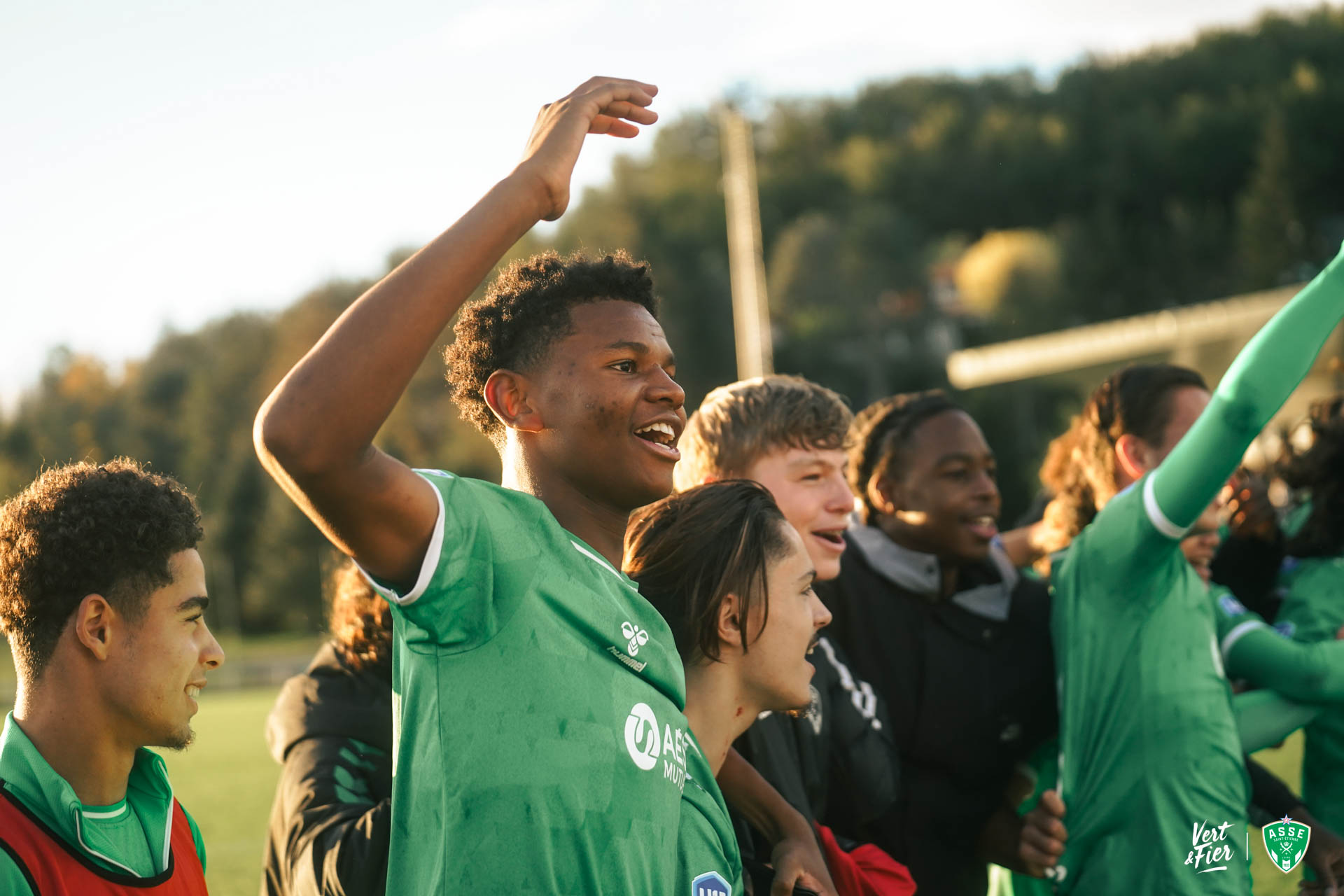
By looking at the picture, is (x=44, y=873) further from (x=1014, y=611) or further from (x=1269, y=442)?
(x=1269, y=442)

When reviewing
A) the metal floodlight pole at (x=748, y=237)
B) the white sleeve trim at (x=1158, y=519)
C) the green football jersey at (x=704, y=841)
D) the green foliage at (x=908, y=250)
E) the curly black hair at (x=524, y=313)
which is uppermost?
the green foliage at (x=908, y=250)

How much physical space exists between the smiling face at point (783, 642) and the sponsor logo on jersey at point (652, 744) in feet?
1.63

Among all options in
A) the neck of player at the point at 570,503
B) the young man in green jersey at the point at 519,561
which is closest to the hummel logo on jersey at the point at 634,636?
the young man in green jersey at the point at 519,561

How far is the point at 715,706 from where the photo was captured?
2.61 meters

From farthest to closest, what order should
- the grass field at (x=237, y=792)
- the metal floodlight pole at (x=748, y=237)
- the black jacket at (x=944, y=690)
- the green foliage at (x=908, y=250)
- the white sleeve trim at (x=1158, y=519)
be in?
1. the green foliage at (x=908, y=250)
2. the metal floodlight pole at (x=748, y=237)
3. the grass field at (x=237, y=792)
4. the black jacket at (x=944, y=690)
5. the white sleeve trim at (x=1158, y=519)

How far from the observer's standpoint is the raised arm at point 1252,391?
9.08 ft

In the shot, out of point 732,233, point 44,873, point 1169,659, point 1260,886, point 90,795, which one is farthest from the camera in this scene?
point 732,233

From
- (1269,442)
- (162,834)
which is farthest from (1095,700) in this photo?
(1269,442)

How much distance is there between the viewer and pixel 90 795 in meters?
2.35

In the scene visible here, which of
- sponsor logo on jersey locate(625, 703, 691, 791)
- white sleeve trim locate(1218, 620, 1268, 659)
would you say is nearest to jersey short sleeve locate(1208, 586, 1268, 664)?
white sleeve trim locate(1218, 620, 1268, 659)

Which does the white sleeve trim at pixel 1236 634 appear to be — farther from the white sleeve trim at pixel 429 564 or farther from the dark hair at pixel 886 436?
the white sleeve trim at pixel 429 564

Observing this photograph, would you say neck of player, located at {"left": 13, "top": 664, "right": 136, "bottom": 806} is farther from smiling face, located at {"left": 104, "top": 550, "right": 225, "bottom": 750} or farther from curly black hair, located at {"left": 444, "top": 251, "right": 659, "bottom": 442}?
curly black hair, located at {"left": 444, "top": 251, "right": 659, "bottom": 442}

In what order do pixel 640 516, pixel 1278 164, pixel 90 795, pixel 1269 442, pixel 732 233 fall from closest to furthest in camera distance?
pixel 90 795
pixel 640 516
pixel 1269 442
pixel 1278 164
pixel 732 233

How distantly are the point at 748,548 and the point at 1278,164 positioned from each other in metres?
60.4
